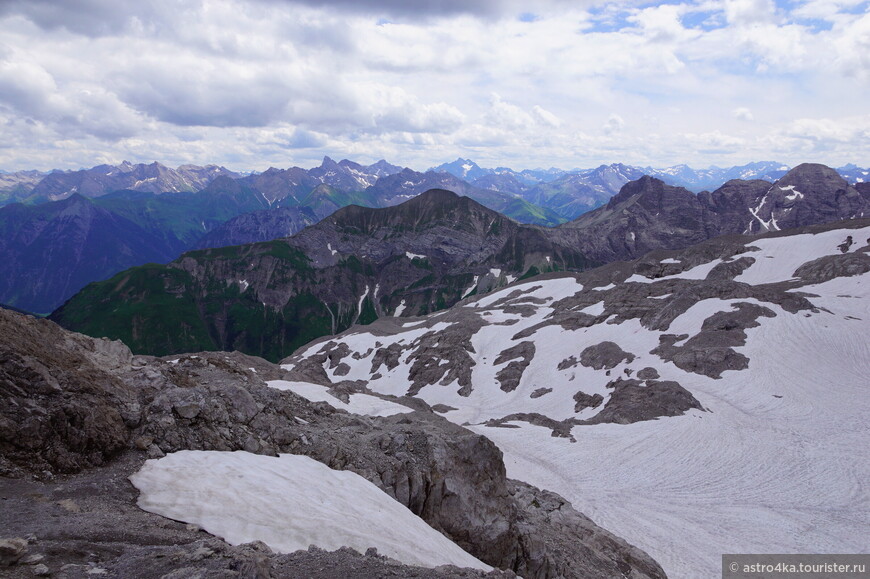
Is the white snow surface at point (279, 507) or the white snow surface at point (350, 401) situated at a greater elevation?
the white snow surface at point (279, 507)

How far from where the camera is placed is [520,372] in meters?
85.6

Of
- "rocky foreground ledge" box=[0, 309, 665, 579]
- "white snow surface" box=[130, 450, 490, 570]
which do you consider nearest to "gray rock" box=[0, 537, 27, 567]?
"rocky foreground ledge" box=[0, 309, 665, 579]

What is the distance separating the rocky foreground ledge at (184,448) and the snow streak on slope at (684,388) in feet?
42.6

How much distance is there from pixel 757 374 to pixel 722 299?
24.3 m

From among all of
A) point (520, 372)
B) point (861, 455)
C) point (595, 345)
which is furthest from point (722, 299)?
point (861, 455)

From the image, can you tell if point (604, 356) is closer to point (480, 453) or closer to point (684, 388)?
point (684, 388)

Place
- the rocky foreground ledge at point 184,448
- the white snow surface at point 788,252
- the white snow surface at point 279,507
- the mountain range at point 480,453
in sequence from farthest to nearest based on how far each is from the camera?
the white snow surface at point 788,252 < the white snow surface at point 279,507 < the mountain range at point 480,453 < the rocky foreground ledge at point 184,448

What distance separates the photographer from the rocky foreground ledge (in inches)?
447

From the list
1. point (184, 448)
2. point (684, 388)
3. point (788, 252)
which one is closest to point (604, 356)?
point (684, 388)

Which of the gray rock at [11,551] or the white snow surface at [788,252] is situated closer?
the gray rock at [11,551]

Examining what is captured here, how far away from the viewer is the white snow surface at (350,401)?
4937 cm

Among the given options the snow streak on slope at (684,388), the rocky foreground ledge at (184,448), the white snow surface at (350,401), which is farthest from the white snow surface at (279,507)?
the white snow surface at (350,401)

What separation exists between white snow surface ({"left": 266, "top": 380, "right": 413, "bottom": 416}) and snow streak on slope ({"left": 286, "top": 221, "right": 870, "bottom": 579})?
10716 millimetres

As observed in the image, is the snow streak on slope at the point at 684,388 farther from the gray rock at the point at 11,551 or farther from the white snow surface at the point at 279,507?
the gray rock at the point at 11,551
